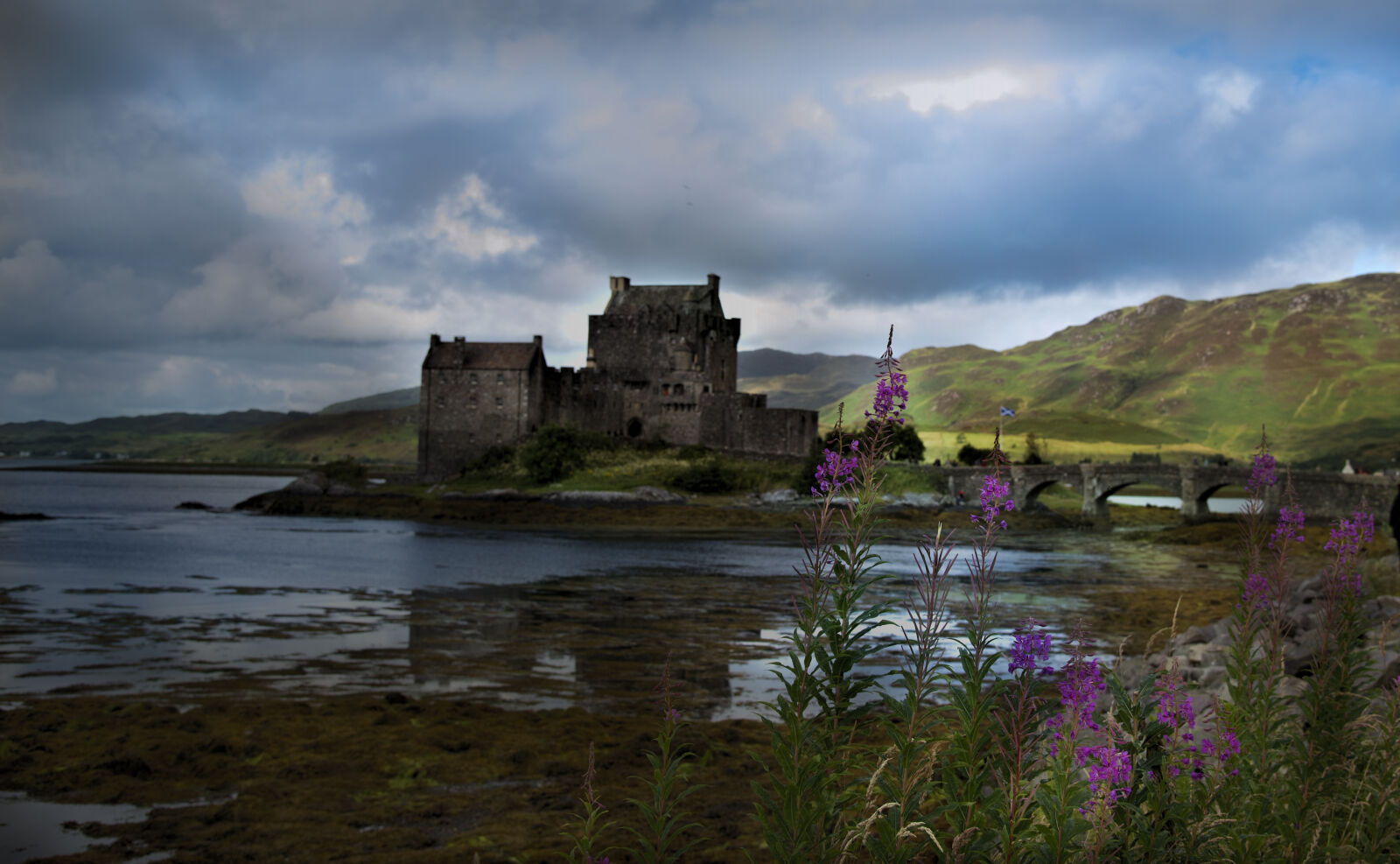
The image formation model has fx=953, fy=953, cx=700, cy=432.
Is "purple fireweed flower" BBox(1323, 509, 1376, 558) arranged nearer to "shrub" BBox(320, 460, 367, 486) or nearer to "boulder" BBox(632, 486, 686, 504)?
"boulder" BBox(632, 486, 686, 504)

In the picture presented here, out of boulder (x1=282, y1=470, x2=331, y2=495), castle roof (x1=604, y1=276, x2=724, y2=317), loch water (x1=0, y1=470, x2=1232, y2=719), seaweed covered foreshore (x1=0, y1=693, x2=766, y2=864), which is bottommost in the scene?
loch water (x1=0, y1=470, x2=1232, y2=719)

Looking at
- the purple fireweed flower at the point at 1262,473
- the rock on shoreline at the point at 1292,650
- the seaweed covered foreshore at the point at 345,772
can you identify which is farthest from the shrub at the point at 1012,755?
the seaweed covered foreshore at the point at 345,772

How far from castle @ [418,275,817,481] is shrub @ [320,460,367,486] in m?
6.87

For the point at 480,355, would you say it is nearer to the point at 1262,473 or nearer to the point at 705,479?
the point at 705,479

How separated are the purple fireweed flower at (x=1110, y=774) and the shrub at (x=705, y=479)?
68089 mm

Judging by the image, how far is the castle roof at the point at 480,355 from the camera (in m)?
80.4

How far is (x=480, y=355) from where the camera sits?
81.8 meters

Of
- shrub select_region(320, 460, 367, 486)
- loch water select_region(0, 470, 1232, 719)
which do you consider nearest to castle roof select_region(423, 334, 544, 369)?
shrub select_region(320, 460, 367, 486)

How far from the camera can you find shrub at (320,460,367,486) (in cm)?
8450

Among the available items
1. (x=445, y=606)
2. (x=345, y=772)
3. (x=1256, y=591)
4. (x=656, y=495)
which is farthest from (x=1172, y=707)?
(x=656, y=495)

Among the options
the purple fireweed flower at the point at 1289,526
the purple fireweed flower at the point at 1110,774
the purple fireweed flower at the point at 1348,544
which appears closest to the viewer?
the purple fireweed flower at the point at 1110,774

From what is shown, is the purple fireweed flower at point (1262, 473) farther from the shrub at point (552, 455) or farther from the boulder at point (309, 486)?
the boulder at point (309, 486)

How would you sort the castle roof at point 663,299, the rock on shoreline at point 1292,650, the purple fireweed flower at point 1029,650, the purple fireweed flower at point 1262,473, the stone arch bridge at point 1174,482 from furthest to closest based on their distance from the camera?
the castle roof at point 663,299 → the stone arch bridge at point 1174,482 → the rock on shoreline at point 1292,650 → the purple fireweed flower at point 1262,473 → the purple fireweed flower at point 1029,650

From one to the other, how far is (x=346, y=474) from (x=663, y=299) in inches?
1299
